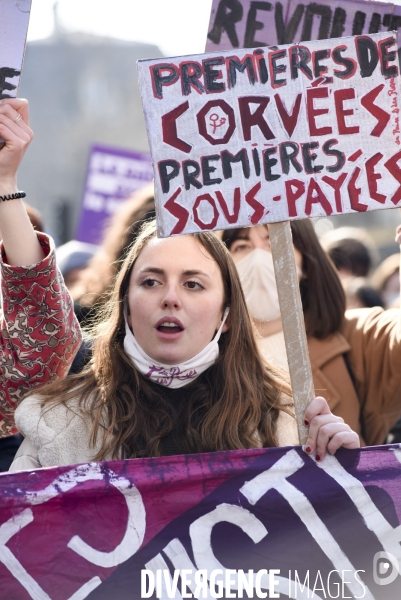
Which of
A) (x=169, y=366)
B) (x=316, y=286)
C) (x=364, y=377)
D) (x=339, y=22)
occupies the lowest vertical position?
(x=364, y=377)

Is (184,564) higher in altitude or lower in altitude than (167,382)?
lower

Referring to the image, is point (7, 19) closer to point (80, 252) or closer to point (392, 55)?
point (392, 55)

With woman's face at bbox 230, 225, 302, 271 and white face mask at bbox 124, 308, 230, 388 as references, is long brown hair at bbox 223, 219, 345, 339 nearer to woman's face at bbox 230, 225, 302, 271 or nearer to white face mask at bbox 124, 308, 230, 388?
woman's face at bbox 230, 225, 302, 271

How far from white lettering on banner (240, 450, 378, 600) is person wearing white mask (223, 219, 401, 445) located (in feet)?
3.25

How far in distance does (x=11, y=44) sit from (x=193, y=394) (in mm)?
1007

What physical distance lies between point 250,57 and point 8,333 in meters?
0.91

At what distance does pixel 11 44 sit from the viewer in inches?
91.2

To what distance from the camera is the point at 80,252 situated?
5254 millimetres

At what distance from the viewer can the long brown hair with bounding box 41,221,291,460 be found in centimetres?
233

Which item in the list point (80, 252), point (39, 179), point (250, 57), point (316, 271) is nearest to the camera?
point (250, 57)

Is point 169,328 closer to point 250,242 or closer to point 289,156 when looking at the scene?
point 289,156

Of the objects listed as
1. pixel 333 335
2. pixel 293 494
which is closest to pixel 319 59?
pixel 293 494

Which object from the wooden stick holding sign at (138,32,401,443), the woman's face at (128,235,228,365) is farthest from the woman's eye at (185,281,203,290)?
the wooden stick holding sign at (138,32,401,443)

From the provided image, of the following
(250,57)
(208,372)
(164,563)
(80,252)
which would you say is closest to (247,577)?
(164,563)
